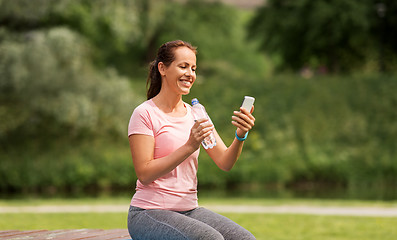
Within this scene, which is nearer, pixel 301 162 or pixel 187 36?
pixel 301 162

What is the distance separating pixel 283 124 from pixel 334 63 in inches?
298

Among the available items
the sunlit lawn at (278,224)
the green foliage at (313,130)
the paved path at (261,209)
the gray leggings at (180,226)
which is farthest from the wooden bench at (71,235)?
the green foliage at (313,130)

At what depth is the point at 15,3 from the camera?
21.8m

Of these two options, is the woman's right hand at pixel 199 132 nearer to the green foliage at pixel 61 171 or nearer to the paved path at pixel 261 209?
the paved path at pixel 261 209

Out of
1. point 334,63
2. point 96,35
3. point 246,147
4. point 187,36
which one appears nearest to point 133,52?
point 187,36

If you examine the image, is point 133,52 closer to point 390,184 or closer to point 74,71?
point 74,71

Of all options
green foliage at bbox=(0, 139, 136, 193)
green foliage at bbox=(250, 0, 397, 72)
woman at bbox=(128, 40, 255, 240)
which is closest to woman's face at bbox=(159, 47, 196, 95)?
woman at bbox=(128, 40, 255, 240)

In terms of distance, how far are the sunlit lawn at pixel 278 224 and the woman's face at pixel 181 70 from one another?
20.1ft

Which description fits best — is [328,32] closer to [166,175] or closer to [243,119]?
[243,119]

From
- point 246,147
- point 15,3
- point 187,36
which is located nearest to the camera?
point 15,3

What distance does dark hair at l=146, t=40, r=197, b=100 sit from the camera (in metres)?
3.90

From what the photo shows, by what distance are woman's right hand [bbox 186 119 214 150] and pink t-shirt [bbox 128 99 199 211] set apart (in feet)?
0.82

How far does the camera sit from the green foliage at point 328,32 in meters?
31.6

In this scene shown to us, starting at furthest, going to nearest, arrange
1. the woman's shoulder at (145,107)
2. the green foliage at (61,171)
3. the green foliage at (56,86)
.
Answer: the green foliage at (61,171), the green foliage at (56,86), the woman's shoulder at (145,107)
